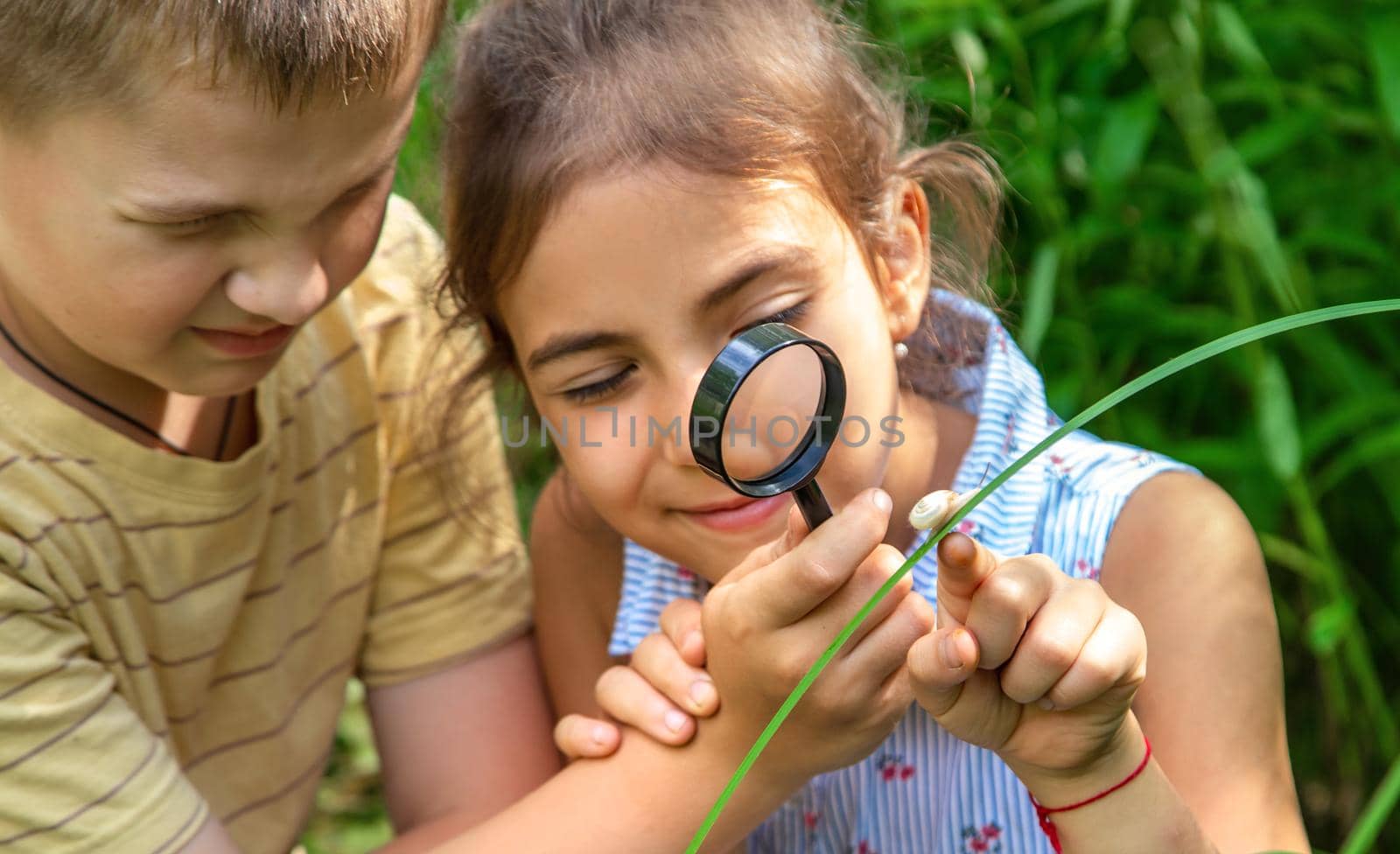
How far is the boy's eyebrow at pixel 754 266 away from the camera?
5.56 ft

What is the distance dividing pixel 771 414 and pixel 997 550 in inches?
24.2

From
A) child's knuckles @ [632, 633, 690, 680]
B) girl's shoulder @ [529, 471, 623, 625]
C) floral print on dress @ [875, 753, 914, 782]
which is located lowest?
floral print on dress @ [875, 753, 914, 782]

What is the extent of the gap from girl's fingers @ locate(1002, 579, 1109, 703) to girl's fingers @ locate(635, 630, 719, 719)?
43 cm

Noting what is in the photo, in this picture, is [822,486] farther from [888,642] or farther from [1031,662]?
[1031,662]

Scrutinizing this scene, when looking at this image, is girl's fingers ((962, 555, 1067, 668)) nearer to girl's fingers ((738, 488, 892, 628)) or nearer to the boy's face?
girl's fingers ((738, 488, 892, 628))

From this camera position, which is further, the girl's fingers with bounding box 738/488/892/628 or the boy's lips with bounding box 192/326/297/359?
the boy's lips with bounding box 192/326/297/359

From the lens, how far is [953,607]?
1.44 metres

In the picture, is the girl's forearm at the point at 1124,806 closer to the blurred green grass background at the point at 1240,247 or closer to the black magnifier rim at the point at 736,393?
the black magnifier rim at the point at 736,393

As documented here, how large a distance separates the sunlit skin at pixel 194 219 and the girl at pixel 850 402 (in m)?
0.21

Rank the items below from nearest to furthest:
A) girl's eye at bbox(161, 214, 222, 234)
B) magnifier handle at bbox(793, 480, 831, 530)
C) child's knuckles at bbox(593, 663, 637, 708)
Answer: magnifier handle at bbox(793, 480, 831, 530) < girl's eye at bbox(161, 214, 222, 234) < child's knuckles at bbox(593, 663, 637, 708)

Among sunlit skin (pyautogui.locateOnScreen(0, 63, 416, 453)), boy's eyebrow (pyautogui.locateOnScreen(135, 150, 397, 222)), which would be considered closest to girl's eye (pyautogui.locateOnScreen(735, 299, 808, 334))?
sunlit skin (pyautogui.locateOnScreen(0, 63, 416, 453))

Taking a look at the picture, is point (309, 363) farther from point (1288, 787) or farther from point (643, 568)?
point (1288, 787)

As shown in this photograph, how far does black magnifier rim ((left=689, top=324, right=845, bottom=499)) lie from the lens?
4.35 feet

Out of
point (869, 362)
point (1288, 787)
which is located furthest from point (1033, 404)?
point (1288, 787)
